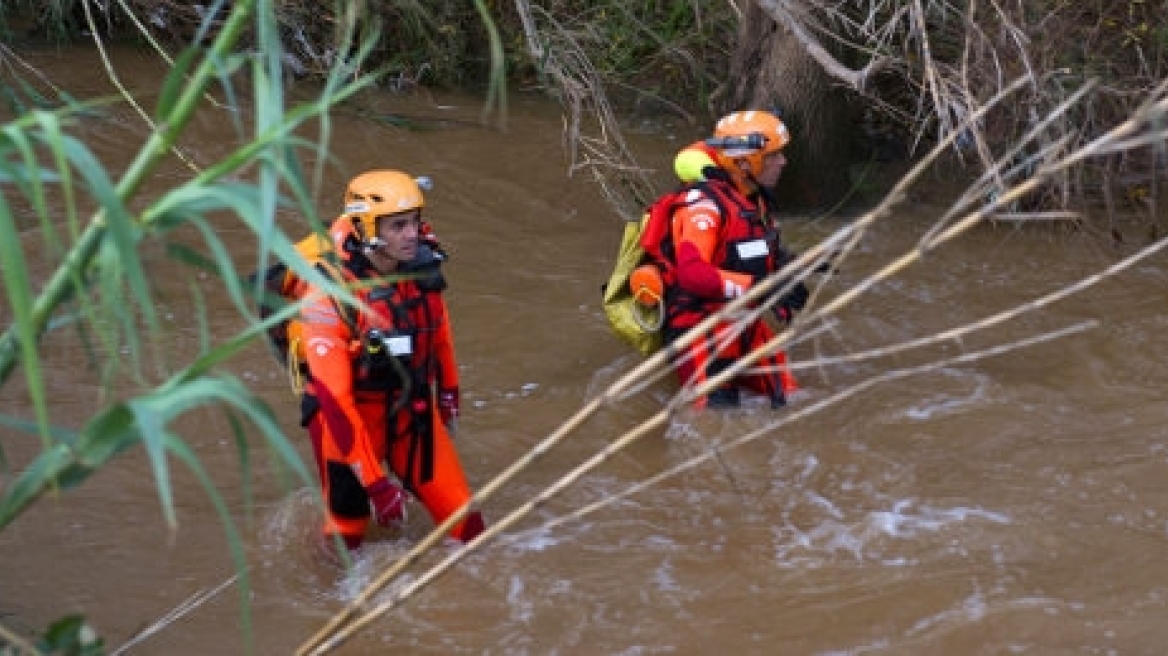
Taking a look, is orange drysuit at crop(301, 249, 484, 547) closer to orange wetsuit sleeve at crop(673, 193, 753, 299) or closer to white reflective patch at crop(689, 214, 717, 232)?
orange wetsuit sleeve at crop(673, 193, 753, 299)

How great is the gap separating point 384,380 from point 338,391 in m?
0.37

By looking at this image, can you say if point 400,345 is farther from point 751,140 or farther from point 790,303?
point 751,140

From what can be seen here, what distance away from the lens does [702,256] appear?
272 inches

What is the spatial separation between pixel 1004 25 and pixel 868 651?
3.31 m

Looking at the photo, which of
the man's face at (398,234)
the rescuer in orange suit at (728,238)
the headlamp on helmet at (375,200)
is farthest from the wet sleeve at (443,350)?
the rescuer in orange suit at (728,238)

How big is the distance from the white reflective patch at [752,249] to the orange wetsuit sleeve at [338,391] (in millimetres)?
2102

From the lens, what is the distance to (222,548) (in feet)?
19.9

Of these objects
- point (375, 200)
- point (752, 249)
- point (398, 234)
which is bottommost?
point (752, 249)

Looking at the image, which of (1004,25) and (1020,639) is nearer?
(1020,639)

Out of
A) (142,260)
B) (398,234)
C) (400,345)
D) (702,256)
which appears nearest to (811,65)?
(702,256)

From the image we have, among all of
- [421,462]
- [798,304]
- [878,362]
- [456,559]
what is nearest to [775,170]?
[798,304]

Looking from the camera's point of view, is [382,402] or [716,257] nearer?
[382,402]

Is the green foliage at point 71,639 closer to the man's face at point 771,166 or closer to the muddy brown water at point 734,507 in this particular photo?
the muddy brown water at point 734,507

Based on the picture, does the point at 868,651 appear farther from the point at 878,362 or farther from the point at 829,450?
the point at 878,362
